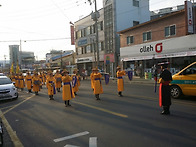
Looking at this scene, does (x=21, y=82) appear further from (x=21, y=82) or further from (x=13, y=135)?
(x=13, y=135)

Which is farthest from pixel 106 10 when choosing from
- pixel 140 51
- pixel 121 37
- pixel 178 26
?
pixel 178 26

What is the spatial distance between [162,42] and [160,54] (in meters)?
1.43

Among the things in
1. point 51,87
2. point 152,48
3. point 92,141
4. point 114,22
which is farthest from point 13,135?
point 114,22

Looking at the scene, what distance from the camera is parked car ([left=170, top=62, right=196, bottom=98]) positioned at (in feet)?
24.2

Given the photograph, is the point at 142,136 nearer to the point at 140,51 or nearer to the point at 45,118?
the point at 45,118

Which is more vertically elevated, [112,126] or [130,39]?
[130,39]

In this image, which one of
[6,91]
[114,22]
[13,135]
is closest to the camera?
[13,135]

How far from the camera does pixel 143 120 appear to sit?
5.28 m

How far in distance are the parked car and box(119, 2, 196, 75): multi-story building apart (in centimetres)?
1077

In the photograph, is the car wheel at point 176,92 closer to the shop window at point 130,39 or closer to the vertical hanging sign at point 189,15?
the vertical hanging sign at point 189,15

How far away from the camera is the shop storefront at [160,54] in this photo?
1755cm

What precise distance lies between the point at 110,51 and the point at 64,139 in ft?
83.8

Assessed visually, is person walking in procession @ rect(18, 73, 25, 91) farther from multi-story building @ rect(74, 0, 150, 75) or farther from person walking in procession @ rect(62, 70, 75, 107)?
multi-story building @ rect(74, 0, 150, 75)

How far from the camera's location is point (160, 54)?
800 inches
